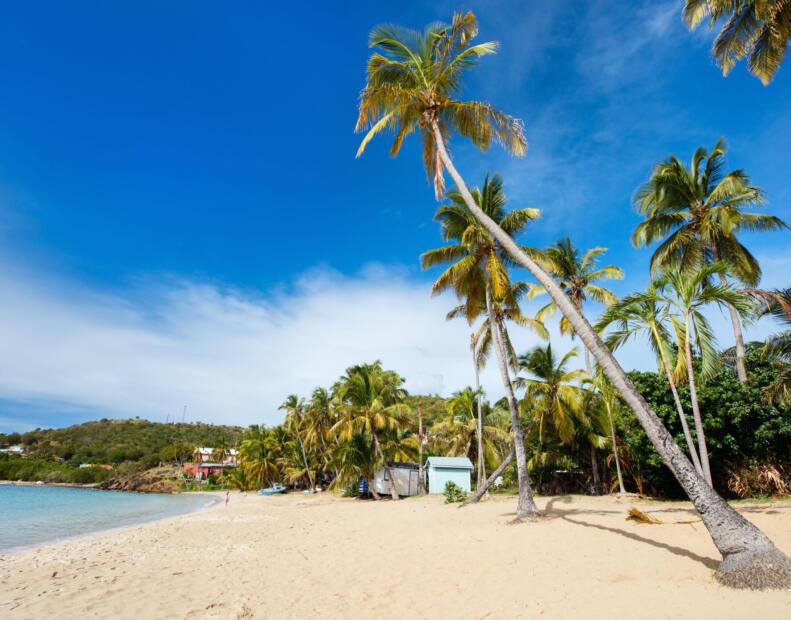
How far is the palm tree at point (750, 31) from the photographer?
332 inches

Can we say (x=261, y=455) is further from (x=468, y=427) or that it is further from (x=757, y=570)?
(x=757, y=570)

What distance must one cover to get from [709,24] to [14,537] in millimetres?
27276

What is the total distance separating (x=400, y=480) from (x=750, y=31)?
28.0m

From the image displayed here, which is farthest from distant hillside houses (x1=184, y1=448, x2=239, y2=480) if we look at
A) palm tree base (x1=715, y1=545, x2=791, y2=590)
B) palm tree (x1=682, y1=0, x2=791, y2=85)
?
palm tree (x1=682, y1=0, x2=791, y2=85)

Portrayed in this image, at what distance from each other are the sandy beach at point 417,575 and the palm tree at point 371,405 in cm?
1422

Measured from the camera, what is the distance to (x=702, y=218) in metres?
15.2

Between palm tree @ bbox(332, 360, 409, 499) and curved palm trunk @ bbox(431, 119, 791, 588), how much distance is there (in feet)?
67.6

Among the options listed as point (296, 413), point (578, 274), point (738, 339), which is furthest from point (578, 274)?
point (296, 413)

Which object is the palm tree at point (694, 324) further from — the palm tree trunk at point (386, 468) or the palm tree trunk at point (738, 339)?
the palm tree trunk at point (386, 468)

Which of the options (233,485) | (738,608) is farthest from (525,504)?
(233,485)

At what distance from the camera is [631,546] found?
23.1 feet

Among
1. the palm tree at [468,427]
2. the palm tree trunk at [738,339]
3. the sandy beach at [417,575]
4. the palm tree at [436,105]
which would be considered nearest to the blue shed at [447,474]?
the palm tree at [468,427]

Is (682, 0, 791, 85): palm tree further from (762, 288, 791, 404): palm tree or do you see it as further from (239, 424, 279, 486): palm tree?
(239, 424, 279, 486): palm tree

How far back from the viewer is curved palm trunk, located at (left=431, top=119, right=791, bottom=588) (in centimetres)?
442
